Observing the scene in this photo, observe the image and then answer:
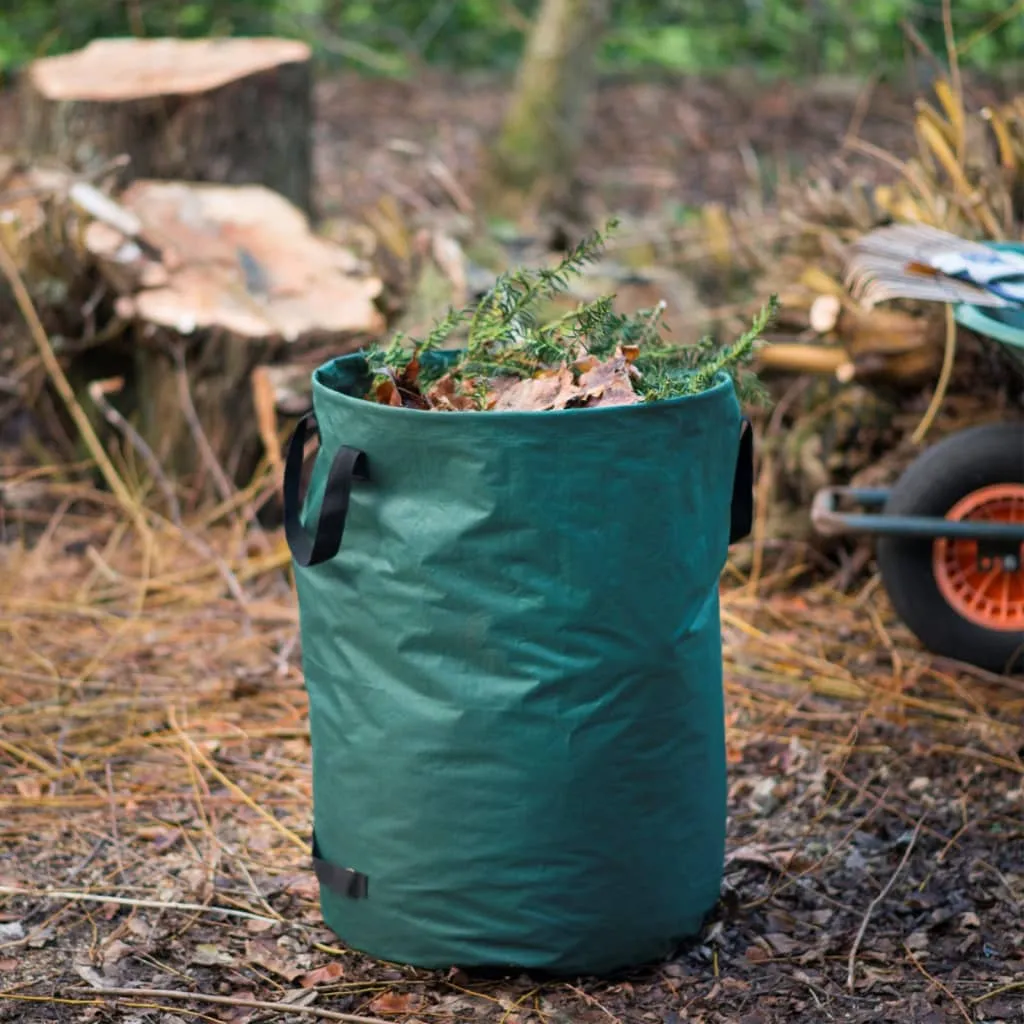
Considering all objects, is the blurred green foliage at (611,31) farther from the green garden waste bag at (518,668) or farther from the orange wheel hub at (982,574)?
the green garden waste bag at (518,668)

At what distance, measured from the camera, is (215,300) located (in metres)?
4.25

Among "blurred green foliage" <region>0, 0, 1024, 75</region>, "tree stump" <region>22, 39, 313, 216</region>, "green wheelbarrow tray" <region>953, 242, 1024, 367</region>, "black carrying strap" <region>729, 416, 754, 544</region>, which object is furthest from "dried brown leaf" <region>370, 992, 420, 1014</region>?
"blurred green foliage" <region>0, 0, 1024, 75</region>

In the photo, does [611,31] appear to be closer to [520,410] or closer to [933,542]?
[933,542]

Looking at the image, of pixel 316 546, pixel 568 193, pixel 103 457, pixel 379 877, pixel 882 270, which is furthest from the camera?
pixel 568 193

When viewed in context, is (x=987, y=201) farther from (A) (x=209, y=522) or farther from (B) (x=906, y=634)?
(A) (x=209, y=522)

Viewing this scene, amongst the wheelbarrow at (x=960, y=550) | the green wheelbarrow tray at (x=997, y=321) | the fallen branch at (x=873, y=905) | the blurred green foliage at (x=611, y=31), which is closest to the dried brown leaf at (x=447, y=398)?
the fallen branch at (x=873, y=905)

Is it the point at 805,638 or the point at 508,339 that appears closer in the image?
the point at 508,339

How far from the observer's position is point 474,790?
6.98 ft

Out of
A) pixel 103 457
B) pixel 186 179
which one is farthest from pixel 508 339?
pixel 186 179

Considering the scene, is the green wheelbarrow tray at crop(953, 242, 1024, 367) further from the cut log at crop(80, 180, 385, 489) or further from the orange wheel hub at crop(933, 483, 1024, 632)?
the cut log at crop(80, 180, 385, 489)

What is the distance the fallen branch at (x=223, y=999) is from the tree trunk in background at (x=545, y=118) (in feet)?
21.2

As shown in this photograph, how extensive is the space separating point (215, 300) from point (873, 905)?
2629 millimetres

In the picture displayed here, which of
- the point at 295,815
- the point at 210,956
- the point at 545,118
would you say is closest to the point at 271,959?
the point at 210,956

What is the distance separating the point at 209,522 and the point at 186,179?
4.29ft
